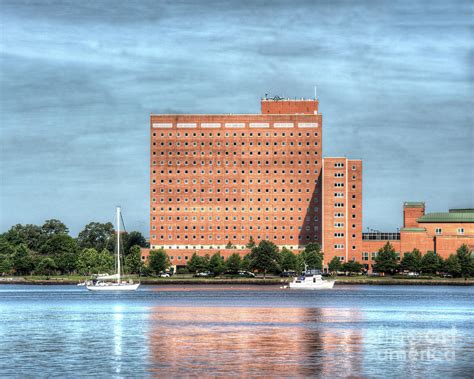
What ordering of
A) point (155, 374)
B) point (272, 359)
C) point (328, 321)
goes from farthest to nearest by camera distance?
1. point (328, 321)
2. point (272, 359)
3. point (155, 374)

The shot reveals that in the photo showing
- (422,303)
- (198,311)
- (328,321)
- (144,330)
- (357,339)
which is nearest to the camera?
(357,339)

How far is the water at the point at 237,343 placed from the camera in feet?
186

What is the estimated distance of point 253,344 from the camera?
70.2m

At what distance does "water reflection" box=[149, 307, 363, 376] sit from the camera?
56.7 metres

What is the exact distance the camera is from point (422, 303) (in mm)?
145125

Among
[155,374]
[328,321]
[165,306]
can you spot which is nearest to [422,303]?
[165,306]

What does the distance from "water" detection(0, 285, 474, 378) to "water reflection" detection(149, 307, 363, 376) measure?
Result: 0.07 m

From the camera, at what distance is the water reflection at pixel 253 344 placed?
56716 mm

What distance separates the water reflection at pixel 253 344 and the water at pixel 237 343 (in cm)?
7

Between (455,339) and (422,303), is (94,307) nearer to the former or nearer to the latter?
(422,303)

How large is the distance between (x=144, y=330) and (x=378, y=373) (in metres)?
34.5

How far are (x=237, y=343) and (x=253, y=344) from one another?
54.4 inches

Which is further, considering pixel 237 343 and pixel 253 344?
pixel 237 343

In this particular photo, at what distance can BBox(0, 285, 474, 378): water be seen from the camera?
56750 millimetres
